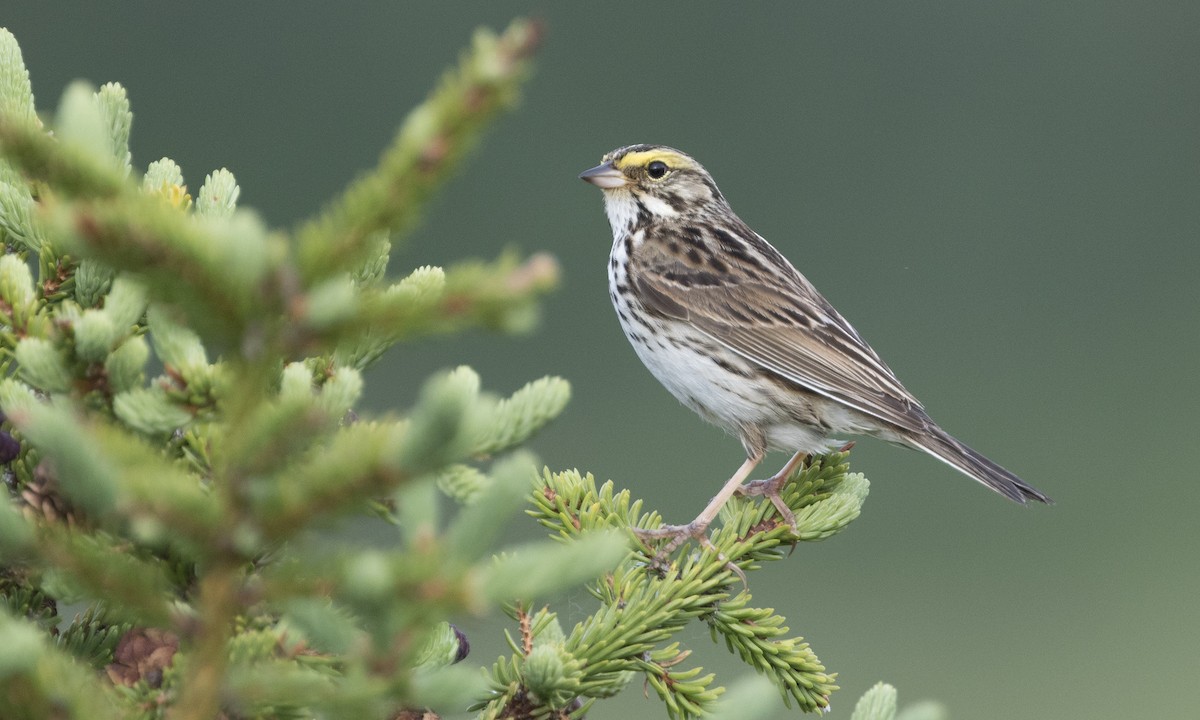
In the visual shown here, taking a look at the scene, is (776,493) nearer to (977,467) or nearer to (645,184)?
(977,467)

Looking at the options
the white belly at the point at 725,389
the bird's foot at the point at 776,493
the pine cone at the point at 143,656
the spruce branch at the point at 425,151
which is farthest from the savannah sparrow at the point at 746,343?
the spruce branch at the point at 425,151

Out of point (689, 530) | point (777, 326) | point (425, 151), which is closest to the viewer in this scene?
point (425, 151)

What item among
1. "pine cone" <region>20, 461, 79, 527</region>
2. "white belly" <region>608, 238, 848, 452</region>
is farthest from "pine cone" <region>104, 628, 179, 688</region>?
"white belly" <region>608, 238, 848, 452</region>

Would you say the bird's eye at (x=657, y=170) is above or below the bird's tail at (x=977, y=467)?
above

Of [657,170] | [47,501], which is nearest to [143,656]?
[47,501]

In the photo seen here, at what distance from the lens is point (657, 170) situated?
5.58 meters

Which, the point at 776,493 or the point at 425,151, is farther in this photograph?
the point at 776,493

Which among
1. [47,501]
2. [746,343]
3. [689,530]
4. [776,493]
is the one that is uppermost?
[746,343]

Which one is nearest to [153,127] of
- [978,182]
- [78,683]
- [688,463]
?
[688,463]

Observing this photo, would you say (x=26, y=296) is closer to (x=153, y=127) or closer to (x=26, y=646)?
(x=26, y=646)

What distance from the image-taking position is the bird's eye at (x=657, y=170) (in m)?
5.55

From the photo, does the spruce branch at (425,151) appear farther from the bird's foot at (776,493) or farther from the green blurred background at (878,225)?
the green blurred background at (878,225)

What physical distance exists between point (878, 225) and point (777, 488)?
10.7 m

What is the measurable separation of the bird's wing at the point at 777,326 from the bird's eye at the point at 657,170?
15.2 inches
